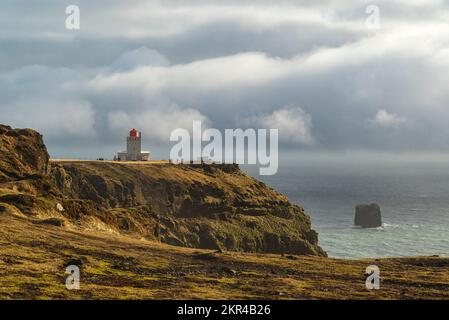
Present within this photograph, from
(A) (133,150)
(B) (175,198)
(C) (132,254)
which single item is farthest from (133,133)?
(C) (132,254)

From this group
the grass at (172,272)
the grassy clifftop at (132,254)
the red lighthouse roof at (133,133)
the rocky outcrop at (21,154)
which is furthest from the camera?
the red lighthouse roof at (133,133)

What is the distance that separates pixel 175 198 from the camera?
129500 mm

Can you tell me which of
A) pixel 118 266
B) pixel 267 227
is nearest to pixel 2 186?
pixel 118 266

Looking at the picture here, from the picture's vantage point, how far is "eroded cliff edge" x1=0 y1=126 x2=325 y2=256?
90169mm

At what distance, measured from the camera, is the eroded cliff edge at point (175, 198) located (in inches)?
3550

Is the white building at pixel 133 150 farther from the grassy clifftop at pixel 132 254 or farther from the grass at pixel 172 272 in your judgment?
the grass at pixel 172 272

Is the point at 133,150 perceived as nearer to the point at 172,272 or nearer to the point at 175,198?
the point at 175,198

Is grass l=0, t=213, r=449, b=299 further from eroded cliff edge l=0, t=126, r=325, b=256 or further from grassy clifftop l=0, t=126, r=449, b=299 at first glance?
eroded cliff edge l=0, t=126, r=325, b=256

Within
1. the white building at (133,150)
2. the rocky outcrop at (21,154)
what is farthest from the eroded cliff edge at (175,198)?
the white building at (133,150)

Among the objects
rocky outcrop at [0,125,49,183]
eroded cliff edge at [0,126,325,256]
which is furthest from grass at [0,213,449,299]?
eroded cliff edge at [0,126,325,256]

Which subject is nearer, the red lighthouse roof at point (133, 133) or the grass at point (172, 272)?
the grass at point (172, 272)

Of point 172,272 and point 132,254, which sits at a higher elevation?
point 132,254

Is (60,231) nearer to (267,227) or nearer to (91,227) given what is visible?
(91,227)

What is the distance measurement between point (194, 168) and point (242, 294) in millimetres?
106853
